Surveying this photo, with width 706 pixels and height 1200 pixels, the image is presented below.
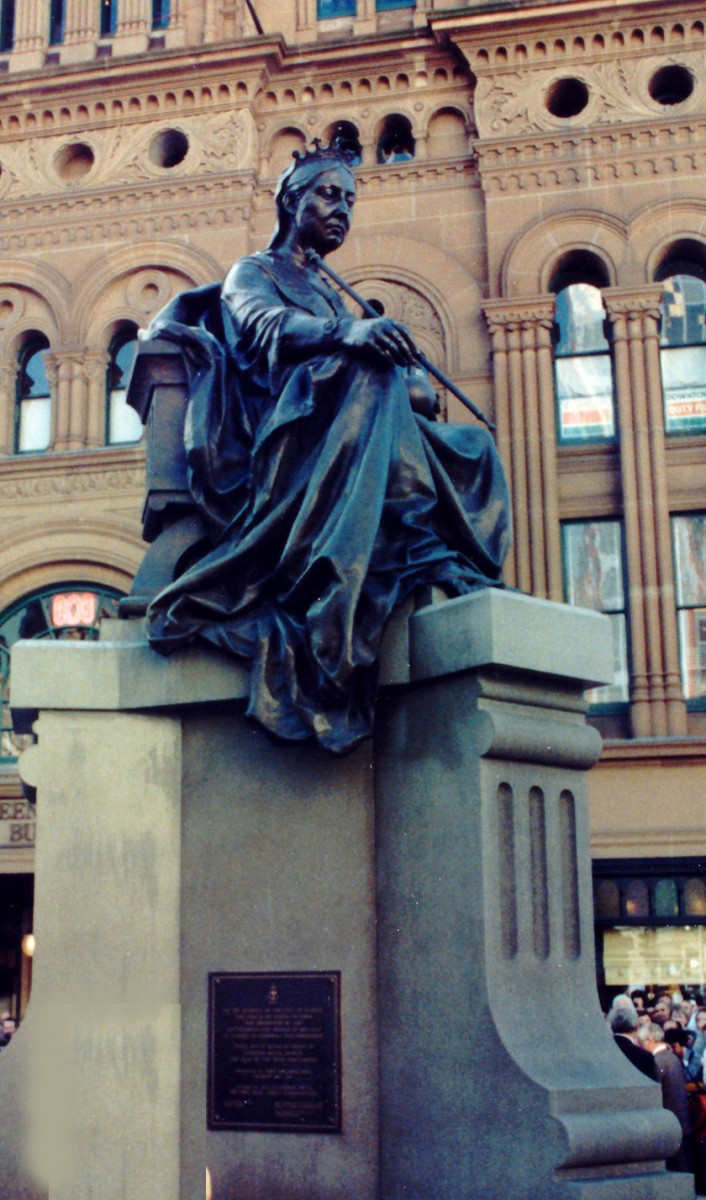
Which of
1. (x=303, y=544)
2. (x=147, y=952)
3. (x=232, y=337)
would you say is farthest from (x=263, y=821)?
(x=232, y=337)

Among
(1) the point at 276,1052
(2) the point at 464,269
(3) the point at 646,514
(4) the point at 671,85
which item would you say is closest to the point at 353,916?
(1) the point at 276,1052

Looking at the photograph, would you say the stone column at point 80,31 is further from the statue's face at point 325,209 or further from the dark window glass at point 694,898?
the statue's face at point 325,209

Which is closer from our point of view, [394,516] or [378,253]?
[394,516]

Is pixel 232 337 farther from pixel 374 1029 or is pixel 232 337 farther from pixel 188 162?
pixel 188 162

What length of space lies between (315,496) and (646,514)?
64.8 ft

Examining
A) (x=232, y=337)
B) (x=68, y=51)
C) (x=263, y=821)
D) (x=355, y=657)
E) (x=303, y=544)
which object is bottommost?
(x=263, y=821)

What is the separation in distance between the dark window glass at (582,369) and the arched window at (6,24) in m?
12.3

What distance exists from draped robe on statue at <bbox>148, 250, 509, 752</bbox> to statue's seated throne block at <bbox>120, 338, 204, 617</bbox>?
96 millimetres

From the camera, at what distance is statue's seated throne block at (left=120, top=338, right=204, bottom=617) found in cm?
640

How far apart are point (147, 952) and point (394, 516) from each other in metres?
1.81

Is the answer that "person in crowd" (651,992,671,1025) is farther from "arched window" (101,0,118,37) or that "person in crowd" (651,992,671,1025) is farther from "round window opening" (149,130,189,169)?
"arched window" (101,0,118,37)

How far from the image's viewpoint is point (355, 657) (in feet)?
18.4

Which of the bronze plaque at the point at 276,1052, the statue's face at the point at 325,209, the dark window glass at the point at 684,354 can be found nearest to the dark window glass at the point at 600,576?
the dark window glass at the point at 684,354

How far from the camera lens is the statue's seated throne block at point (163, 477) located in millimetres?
6398
